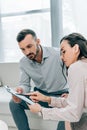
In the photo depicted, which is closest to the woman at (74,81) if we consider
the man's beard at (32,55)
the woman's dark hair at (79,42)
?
the woman's dark hair at (79,42)

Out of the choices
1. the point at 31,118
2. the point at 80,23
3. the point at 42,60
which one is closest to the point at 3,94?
the point at 31,118

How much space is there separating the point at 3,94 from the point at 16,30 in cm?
94

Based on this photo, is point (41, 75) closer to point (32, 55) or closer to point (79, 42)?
point (32, 55)

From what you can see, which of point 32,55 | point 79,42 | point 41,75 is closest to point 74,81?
point 79,42

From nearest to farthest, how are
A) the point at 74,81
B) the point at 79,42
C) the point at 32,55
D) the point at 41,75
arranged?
the point at 74,81, the point at 79,42, the point at 32,55, the point at 41,75

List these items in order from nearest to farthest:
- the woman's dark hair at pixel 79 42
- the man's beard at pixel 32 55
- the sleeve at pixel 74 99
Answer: the sleeve at pixel 74 99 < the woman's dark hair at pixel 79 42 < the man's beard at pixel 32 55

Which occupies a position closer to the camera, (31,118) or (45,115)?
(45,115)

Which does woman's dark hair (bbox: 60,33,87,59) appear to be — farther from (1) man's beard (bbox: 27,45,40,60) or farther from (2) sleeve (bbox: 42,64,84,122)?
(1) man's beard (bbox: 27,45,40,60)

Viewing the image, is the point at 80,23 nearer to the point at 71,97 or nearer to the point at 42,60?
the point at 42,60

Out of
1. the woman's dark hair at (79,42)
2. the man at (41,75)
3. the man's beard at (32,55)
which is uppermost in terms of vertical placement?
the woman's dark hair at (79,42)

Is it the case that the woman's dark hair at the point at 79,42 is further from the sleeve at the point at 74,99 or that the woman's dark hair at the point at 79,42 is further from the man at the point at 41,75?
the man at the point at 41,75

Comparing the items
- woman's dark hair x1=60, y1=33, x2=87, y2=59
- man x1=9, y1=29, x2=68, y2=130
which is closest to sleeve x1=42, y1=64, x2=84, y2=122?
woman's dark hair x1=60, y1=33, x2=87, y2=59

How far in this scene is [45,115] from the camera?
1.45 metres

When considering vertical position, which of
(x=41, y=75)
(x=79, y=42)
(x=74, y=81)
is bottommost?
(x=41, y=75)
